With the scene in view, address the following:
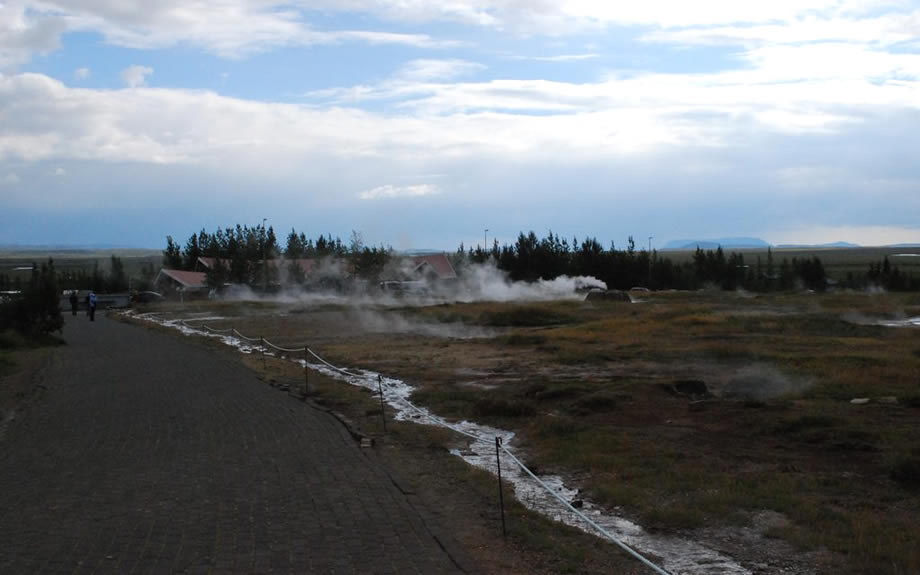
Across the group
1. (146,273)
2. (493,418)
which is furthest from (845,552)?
(146,273)

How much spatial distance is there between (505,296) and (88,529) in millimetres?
72254

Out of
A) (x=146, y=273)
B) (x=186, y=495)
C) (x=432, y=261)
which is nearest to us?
(x=186, y=495)

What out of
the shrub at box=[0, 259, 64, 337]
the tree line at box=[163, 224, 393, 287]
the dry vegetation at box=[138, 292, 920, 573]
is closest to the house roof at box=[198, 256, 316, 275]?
the tree line at box=[163, 224, 393, 287]

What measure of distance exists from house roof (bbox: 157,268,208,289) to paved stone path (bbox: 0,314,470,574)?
236 feet

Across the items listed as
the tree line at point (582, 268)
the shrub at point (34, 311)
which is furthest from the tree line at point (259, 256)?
the shrub at point (34, 311)

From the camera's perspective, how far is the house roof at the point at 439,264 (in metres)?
98.4

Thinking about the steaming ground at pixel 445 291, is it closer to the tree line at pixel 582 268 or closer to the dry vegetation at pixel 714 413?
the tree line at pixel 582 268

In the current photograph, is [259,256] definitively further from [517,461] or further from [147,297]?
[517,461]

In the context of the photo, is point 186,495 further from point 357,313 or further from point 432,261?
point 432,261

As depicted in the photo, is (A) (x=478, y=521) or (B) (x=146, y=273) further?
(B) (x=146, y=273)

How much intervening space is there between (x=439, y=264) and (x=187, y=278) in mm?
26916

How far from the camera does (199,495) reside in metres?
9.98

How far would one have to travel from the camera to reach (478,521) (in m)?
9.29

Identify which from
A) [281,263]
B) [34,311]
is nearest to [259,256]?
[281,263]
